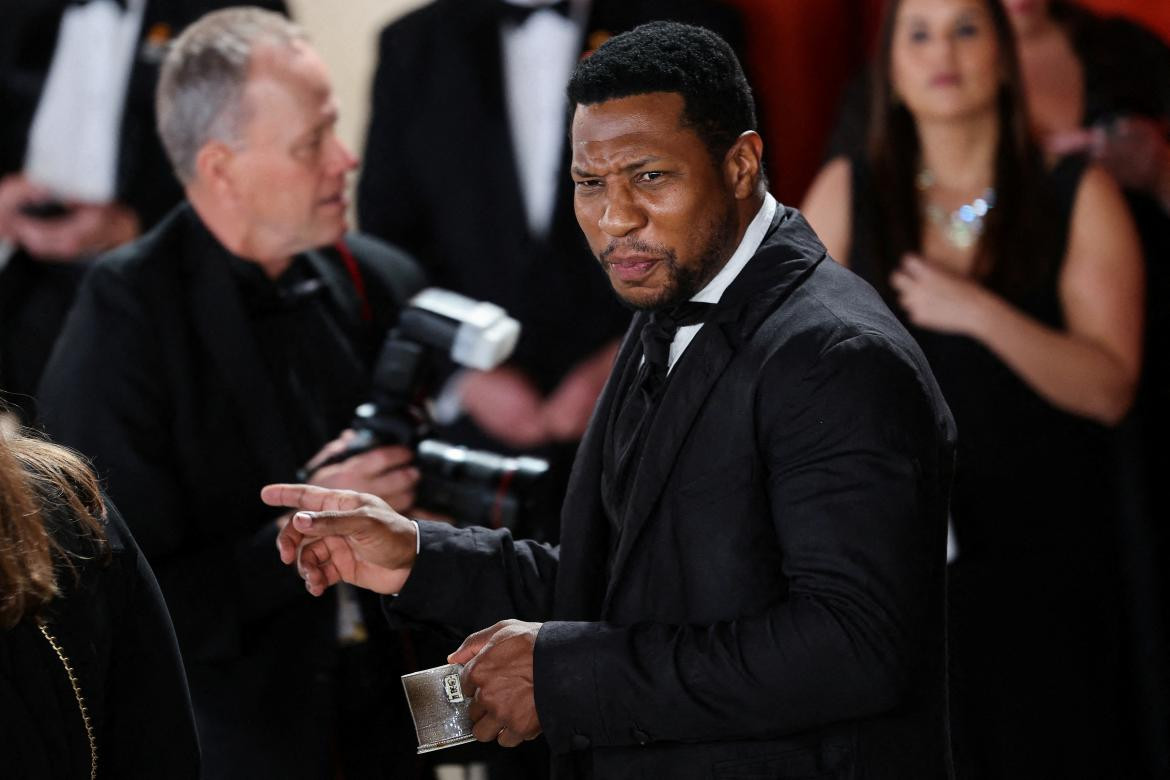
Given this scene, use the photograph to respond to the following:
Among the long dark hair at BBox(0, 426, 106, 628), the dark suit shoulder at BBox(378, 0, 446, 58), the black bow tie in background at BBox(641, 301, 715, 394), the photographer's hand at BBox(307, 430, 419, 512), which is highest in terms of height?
the dark suit shoulder at BBox(378, 0, 446, 58)

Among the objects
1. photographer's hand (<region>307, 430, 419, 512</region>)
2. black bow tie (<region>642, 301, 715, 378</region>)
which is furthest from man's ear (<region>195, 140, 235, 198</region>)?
black bow tie (<region>642, 301, 715, 378</region>)

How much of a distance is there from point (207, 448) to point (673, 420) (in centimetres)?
104

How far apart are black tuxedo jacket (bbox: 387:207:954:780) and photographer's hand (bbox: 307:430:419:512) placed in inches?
28.3

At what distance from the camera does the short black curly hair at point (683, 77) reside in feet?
5.12

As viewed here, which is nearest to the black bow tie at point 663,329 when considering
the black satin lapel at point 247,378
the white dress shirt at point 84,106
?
the black satin lapel at point 247,378

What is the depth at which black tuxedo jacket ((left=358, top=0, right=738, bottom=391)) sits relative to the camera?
10.5 feet

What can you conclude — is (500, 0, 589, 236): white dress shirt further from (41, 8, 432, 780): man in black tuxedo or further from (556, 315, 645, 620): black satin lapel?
(556, 315, 645, 620): black satin lapel

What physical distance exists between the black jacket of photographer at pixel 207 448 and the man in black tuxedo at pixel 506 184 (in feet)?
2.67

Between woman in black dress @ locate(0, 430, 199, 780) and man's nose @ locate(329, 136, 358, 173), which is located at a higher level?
man's nose @ locate(329, 136, 358, 173)

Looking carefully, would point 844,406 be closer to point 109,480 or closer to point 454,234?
point 109,480

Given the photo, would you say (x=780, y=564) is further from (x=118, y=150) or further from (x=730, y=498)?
(x=118, y=150)

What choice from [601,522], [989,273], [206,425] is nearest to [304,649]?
[206,425]

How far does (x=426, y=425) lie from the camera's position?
96.0 inches

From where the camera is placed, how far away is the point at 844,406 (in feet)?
4.80
